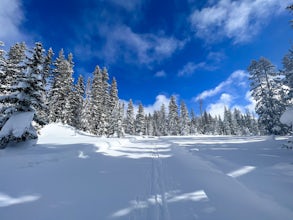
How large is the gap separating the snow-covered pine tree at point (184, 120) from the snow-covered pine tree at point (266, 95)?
34.8m

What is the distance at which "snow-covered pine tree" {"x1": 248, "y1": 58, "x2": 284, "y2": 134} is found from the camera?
73.4ft

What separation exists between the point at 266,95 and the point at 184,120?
120 ft

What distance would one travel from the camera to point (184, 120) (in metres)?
59.2

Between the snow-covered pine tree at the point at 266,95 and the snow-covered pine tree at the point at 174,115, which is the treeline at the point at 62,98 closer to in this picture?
the snow-covered pine tree at the point at 174,115

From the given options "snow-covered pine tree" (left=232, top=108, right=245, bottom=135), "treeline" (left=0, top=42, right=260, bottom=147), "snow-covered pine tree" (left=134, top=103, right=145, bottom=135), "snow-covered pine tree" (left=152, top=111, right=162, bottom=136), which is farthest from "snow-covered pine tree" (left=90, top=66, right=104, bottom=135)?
"snow-covered pine tree" (left=232, top=108, right=245, bottom=135)

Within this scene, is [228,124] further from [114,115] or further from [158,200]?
[158,200]

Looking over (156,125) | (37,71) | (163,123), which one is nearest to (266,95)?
(37,71)

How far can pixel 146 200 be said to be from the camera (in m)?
4.19

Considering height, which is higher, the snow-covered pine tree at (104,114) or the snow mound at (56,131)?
the snow-covered pine tree at (104,114)

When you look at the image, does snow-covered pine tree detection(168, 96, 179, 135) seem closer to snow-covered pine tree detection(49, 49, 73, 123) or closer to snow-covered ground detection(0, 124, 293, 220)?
snow-covered pine tree detection(49, 49, 73, 123)

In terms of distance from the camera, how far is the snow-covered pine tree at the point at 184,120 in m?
58.5

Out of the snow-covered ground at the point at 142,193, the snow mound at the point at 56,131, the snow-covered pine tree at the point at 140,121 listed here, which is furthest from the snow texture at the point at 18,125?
the snow-covered pine tree at the point at 140,121

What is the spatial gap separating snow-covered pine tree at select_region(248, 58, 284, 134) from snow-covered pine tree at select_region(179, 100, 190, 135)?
34768mm

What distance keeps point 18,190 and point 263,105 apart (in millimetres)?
28575
